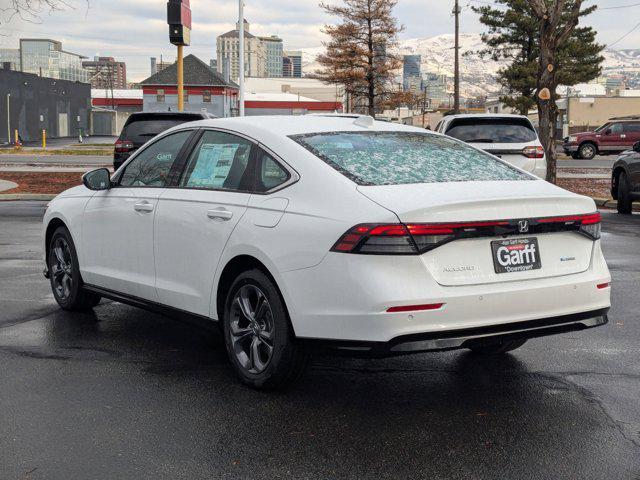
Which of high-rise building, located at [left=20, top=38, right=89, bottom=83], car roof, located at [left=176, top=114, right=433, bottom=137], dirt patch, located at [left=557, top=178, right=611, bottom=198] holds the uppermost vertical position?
high-rise building, located at [left=20, top=38, right=89, bottom=83]

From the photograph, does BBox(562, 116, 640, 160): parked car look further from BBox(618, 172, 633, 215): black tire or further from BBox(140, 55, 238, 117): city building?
BBox(140, 55, 238, 117): city building

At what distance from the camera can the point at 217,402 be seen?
5.01m

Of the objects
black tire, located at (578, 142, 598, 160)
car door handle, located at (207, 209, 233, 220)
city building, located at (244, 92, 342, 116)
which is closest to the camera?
car door handle, located at (207, 209, 233, 220)

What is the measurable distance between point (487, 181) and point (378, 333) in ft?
3.94

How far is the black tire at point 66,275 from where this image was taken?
727cm

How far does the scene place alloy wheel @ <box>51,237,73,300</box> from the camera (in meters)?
7.45

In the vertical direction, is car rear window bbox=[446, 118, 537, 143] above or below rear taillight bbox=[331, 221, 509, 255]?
above

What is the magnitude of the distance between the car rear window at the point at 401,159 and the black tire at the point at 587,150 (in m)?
38.8

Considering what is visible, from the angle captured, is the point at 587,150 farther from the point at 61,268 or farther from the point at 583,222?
the point at 583,222

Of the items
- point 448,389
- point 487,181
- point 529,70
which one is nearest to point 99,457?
point 448,389

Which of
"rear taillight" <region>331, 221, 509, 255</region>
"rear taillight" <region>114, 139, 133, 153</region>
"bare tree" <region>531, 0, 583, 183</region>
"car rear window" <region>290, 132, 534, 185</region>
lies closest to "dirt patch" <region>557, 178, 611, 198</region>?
"bare tree" <region>531, 0, 583, 183</region>

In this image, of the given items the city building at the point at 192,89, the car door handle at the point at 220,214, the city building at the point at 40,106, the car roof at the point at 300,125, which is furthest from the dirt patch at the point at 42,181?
the city building at the point at 192,89

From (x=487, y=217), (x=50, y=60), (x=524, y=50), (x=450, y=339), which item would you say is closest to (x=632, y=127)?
(x=524, y=50)

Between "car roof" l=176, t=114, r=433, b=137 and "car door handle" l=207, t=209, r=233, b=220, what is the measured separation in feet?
1.86
